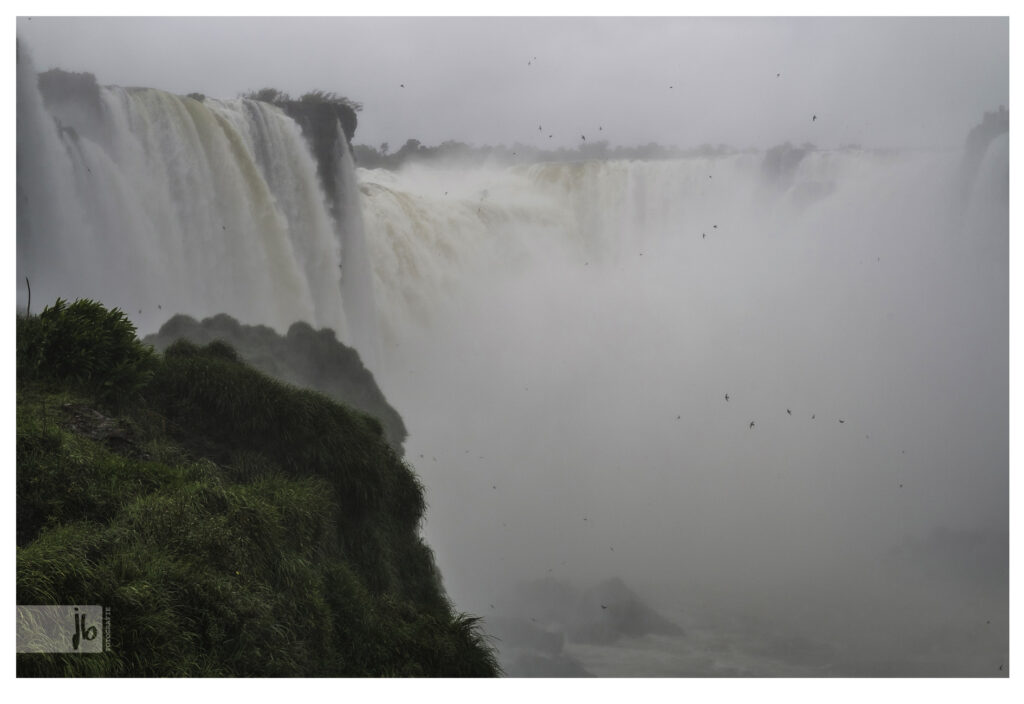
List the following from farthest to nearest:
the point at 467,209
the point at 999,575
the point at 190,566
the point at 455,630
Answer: the point at 467,209
the point at 999,575
the point at 455,630
the point at 190,566

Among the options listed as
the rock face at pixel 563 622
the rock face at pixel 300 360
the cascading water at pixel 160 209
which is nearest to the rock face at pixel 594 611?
the rock face at pixel 563 622

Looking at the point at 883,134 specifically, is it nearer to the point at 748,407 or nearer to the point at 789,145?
the point at 789,145

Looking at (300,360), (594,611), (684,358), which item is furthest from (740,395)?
(300,360)

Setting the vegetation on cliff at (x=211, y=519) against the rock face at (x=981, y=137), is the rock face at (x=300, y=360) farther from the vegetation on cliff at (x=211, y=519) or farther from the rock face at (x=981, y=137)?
the rock face at (x=981, y=137)

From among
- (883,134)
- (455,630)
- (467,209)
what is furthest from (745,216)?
(455,630)

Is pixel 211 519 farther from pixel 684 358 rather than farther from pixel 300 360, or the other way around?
pixel 684 358

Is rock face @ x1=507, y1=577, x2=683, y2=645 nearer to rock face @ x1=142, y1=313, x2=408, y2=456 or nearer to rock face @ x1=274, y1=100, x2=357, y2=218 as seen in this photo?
rock face @ x1=142, y1=313, x2=408, y2=456

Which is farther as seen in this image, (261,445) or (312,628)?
(261,445)
